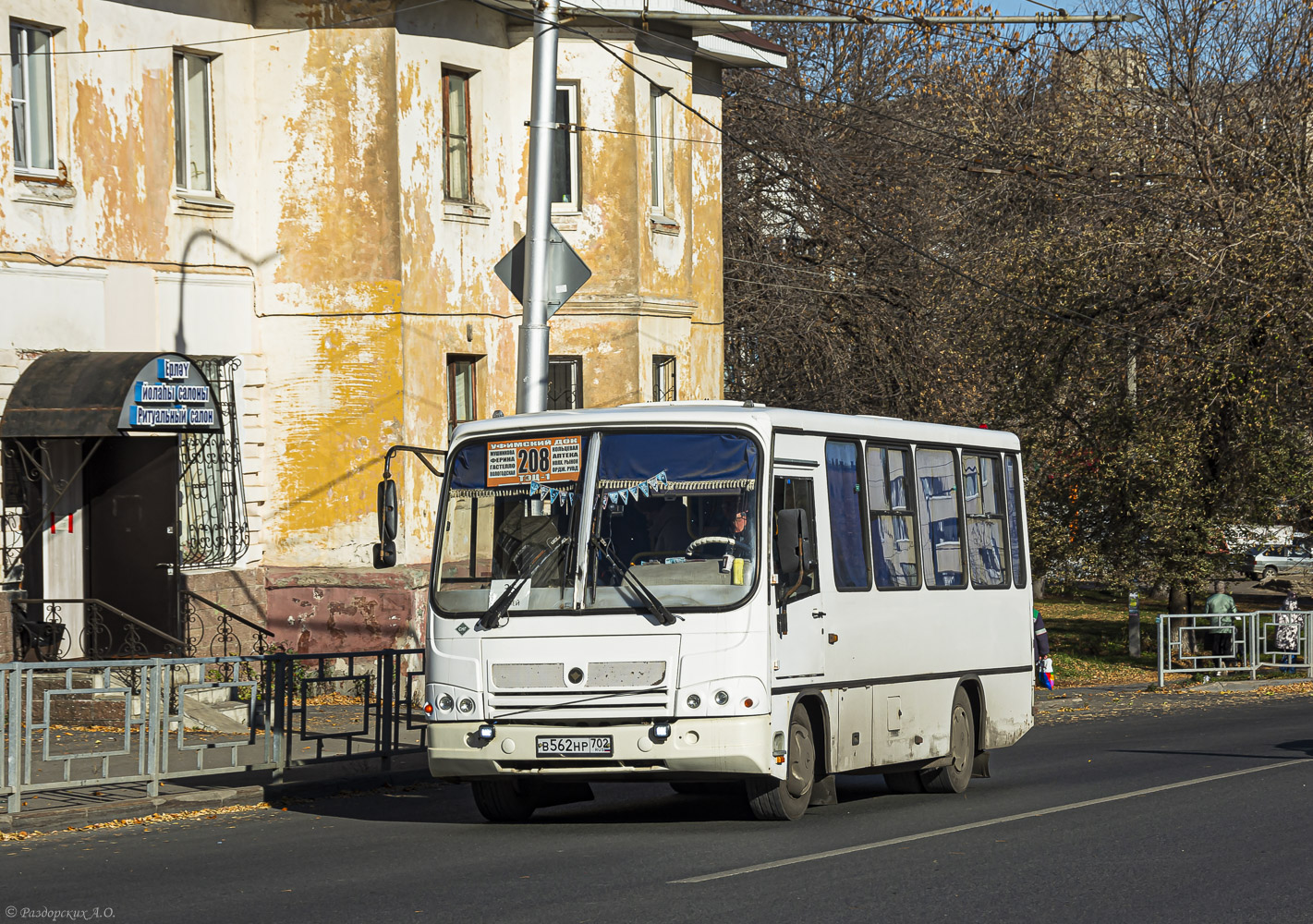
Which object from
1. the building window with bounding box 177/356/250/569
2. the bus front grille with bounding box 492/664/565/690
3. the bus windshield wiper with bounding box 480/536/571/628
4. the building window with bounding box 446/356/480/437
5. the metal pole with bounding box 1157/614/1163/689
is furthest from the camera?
the metal pole with bounding box 1157/614/1163/689

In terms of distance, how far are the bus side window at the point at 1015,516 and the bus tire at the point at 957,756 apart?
1.72 meters

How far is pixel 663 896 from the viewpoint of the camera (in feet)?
28.9

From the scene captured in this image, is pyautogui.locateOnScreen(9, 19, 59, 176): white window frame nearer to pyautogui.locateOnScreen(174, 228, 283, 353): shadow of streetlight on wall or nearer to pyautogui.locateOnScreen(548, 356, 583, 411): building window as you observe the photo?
pyautogui.locateOnScreen(174, 228, 283, 353): shadow of streetlight on wall

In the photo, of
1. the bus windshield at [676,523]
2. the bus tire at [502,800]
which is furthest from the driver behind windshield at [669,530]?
the bus tire at [502,800]

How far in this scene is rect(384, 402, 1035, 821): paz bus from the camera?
36.9 ft

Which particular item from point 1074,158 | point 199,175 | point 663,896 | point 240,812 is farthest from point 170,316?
point 1074,158

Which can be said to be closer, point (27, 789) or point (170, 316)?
point (27, 789)

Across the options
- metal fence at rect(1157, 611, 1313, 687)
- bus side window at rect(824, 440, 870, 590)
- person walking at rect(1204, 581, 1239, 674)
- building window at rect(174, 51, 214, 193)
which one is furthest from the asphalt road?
person walking at rect(1204, 581, 1239, 674)

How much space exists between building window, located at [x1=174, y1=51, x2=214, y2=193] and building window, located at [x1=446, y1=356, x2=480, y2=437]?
400 centimetres

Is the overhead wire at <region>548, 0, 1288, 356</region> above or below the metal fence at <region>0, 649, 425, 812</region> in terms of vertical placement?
above

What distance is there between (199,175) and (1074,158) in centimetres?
1765

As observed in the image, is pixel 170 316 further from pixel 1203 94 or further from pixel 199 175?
pixel 1203 94

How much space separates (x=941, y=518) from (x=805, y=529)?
110 inches

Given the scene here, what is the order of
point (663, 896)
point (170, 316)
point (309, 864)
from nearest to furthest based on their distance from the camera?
1. point (663, 896)
2. point (309, 864)
3. point (170, 316)
